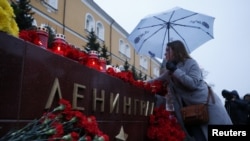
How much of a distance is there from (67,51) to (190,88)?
1.61 metres

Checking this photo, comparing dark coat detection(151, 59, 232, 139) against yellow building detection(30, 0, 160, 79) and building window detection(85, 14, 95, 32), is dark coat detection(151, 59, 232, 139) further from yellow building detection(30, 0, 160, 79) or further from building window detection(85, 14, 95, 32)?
building window detection(85, 14, 95, 32)

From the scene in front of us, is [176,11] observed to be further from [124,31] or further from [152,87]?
[124,31]

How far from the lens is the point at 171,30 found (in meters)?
4.73

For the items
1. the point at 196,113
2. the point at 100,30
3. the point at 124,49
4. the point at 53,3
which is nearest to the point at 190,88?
the point at 196,113

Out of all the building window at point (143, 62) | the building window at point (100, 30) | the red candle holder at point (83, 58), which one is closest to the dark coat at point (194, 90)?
the red candle holder at point (83, 58)

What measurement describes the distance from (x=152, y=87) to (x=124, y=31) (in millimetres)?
23960

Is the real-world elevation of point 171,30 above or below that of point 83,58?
above

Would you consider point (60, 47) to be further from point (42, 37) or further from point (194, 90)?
point (194, 90)

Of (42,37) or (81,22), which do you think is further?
(81,22)

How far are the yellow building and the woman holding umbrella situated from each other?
41.7ft

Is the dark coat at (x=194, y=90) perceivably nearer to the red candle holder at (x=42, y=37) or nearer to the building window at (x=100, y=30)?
the red candle holder at (x=42, y=37)

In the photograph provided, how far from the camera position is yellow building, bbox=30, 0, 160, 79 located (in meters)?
16.3

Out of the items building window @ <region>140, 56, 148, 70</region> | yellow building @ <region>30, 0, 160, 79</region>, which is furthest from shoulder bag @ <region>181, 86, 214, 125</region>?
building window @ <region>140, 56, 148, 70</region>

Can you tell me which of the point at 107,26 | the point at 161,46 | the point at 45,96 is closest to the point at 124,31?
the point at 107,26
